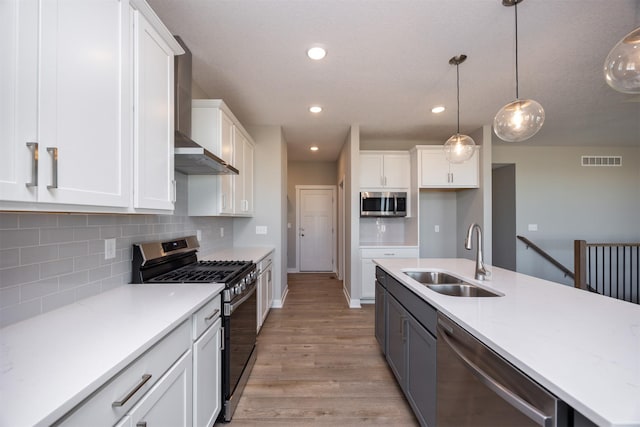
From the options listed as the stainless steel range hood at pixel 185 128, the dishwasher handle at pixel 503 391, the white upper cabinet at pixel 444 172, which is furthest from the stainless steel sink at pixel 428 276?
the white upper cabinet at pixel 444 172

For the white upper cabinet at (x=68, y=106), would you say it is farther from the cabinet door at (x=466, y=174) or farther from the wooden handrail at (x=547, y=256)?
the wooden handrail at (x=547, y=256)

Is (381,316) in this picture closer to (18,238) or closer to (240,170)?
(240,170)

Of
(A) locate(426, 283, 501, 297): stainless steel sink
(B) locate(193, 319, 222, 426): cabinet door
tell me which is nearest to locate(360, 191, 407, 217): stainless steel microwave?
(A) locate(426, 283, 501, 297): stainless steel sink

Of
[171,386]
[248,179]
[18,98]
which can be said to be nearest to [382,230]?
[248,179]

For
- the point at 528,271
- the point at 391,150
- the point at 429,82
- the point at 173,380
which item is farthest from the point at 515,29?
the point at 528,271

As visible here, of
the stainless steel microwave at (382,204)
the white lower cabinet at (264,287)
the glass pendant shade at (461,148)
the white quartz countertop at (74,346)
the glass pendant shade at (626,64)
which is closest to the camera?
the white quartz countertop at (74,346)

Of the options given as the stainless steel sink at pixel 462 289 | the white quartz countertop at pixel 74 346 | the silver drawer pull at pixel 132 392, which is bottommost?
the silver drawer pull at pixel 132 392

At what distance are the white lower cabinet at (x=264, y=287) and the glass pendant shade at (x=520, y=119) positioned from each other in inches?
97.4

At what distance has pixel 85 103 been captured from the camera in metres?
1.00

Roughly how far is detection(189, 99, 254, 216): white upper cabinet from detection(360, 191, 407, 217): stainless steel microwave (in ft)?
6.93

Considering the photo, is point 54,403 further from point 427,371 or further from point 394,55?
point 394,55

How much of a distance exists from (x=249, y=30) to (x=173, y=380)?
7.28ft

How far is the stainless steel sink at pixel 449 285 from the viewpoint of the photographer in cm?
177

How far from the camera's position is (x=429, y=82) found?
8.90 feet
